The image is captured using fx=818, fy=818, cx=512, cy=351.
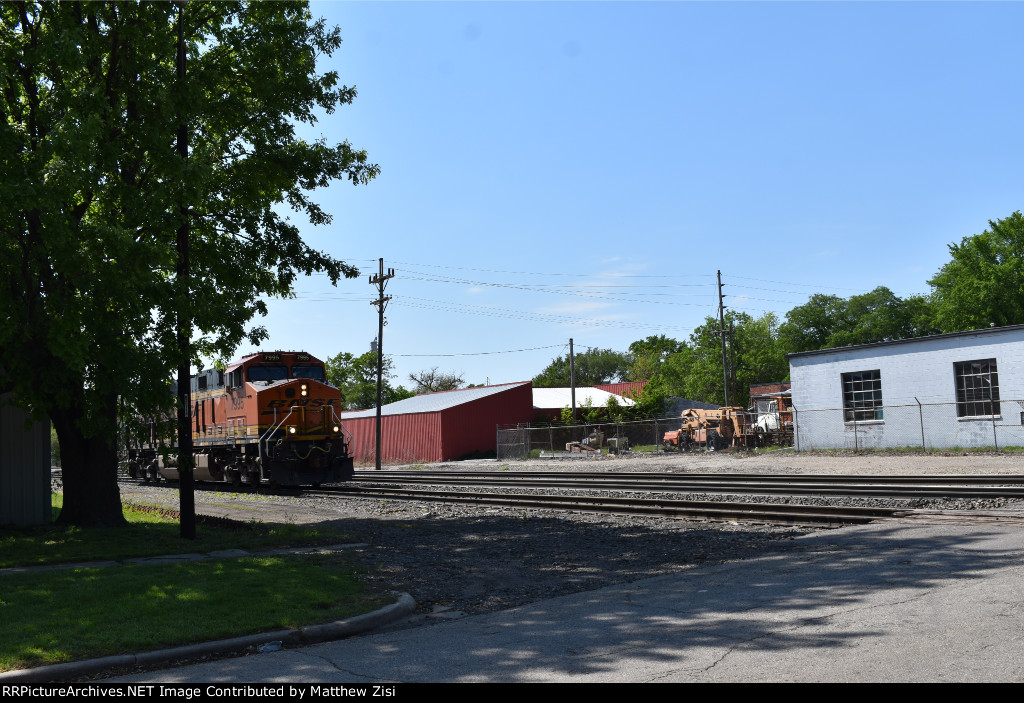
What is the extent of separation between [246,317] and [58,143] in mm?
4113

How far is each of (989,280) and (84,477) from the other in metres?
69.9

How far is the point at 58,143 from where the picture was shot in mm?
11289

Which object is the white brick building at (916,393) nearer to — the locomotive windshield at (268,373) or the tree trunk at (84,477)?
the locomotive windshield at (268,373)

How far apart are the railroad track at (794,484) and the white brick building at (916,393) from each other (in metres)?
11.2

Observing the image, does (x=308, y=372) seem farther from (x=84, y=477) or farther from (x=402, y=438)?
(x=402, y=438)

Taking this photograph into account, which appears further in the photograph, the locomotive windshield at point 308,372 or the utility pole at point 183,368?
the locomotive windshield at point 308,372

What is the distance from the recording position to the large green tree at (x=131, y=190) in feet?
38.0

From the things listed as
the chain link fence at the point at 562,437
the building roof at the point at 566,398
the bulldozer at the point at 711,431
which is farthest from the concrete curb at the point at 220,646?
the building roof at the point at 566,398

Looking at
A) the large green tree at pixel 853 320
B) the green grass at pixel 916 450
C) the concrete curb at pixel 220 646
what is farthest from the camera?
the large green tree at pixel 853 320

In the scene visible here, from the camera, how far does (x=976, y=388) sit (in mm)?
30125

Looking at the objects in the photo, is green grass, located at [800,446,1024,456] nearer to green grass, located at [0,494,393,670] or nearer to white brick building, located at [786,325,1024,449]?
white brick building, located at [786,325,1024,449]

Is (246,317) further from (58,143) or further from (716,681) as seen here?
(716,681)

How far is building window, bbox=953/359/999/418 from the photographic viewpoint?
2952 cm

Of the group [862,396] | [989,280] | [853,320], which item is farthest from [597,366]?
[862,396]
